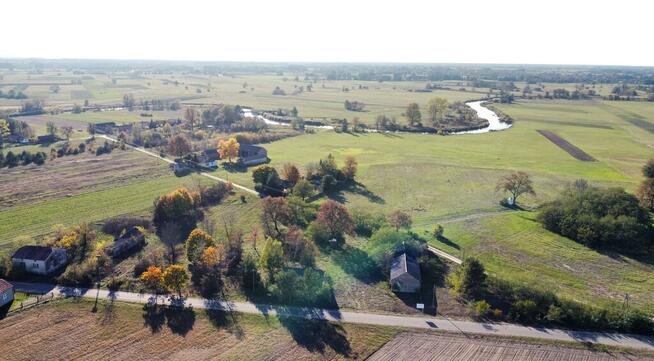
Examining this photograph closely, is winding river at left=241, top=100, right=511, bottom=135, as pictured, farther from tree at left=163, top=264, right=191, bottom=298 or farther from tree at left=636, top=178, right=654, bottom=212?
tree at left=163, top=264, right=191, bottom=298

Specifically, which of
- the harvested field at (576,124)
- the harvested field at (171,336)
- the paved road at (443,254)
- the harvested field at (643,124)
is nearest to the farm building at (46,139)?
the harvested field at (171,336)

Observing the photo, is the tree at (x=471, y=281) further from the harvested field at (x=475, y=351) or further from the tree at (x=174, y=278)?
the tree at (x=174, y=278)

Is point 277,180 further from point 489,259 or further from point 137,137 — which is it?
point 137,137

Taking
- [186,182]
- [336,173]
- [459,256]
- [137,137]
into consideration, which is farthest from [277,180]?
[137,137]

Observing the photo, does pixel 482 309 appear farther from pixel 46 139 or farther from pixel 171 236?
pixel 46 139

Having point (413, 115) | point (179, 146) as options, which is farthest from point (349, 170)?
point (413, 115)

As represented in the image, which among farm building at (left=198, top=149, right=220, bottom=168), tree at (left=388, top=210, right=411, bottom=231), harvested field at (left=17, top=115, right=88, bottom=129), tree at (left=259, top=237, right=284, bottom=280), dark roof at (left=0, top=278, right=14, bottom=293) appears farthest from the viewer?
harvested field at (left=17, top=115, right=88, bottom=129)

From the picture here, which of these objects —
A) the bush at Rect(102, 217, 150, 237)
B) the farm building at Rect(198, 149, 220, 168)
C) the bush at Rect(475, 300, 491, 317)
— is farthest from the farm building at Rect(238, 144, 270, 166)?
the bush at Rect(475, 300, 491, 317)
